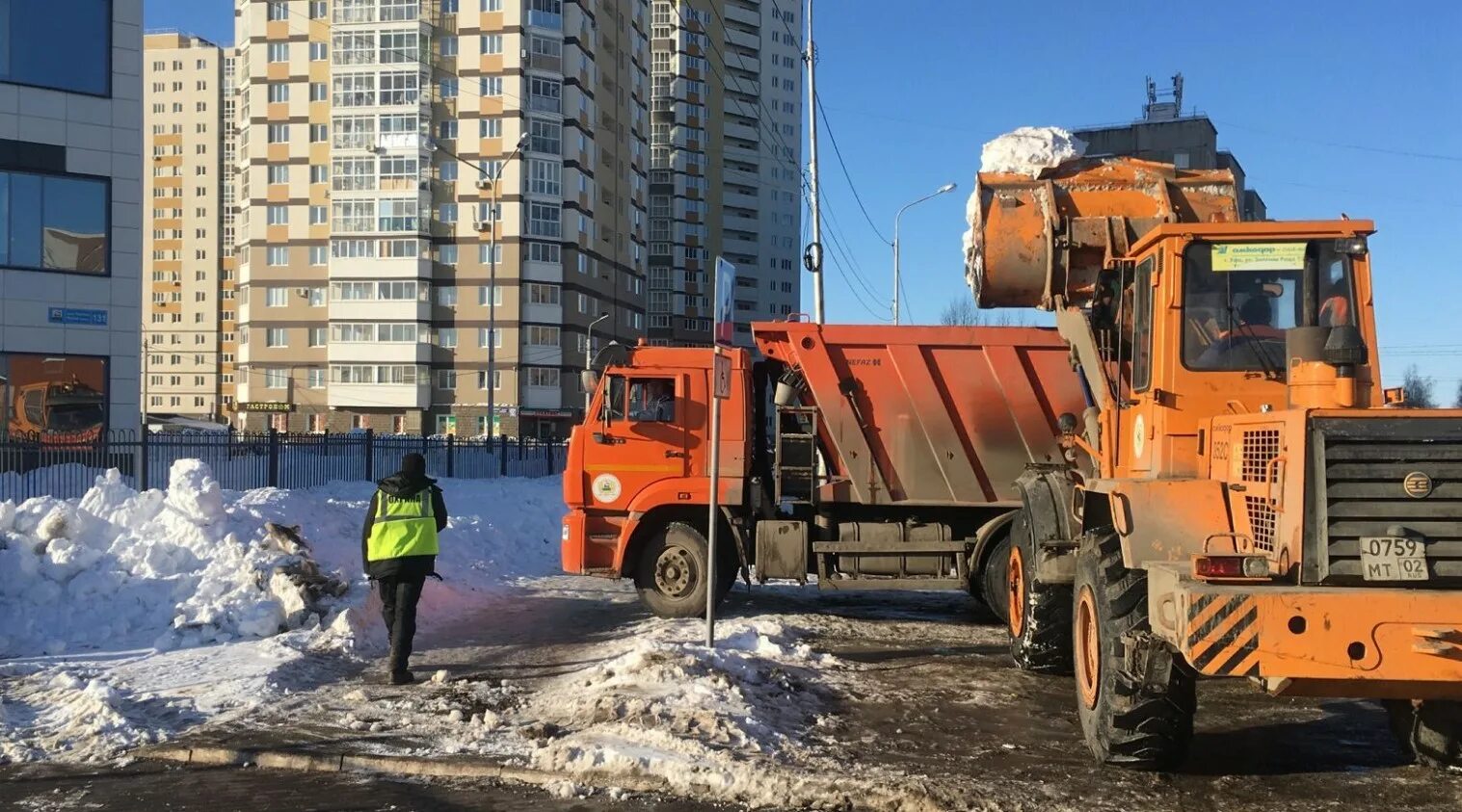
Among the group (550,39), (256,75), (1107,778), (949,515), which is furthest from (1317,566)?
(256,75)

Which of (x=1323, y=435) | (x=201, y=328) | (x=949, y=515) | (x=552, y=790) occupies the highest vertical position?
(x=201, y=328)

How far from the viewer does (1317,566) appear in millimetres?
4973

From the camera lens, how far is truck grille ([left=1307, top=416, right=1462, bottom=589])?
495cm

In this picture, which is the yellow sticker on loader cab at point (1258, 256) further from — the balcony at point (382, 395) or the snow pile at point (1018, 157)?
the balcony at point (382, 395)

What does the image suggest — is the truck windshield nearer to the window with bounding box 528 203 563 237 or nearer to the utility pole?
the utility pole

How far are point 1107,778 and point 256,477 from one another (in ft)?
48.4

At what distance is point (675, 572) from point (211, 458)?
9.56 meters

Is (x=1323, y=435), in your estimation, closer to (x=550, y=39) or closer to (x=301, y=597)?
(x=301, y=597)

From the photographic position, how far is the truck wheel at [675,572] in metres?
11.1

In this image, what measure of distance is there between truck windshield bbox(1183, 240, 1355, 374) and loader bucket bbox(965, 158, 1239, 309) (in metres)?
2.13

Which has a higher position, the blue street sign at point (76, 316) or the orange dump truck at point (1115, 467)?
the blue street sign at point (76, 316)

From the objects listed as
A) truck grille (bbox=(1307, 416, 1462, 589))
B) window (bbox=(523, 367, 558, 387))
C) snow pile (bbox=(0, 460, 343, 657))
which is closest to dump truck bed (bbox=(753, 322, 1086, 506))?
snow pile (bbox=(0, 460, 343, 657))

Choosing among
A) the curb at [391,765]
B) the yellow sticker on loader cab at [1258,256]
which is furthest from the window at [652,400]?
the yellow sticker on loader cab at [1258,256]

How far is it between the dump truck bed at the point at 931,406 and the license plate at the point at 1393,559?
20.1 ft
